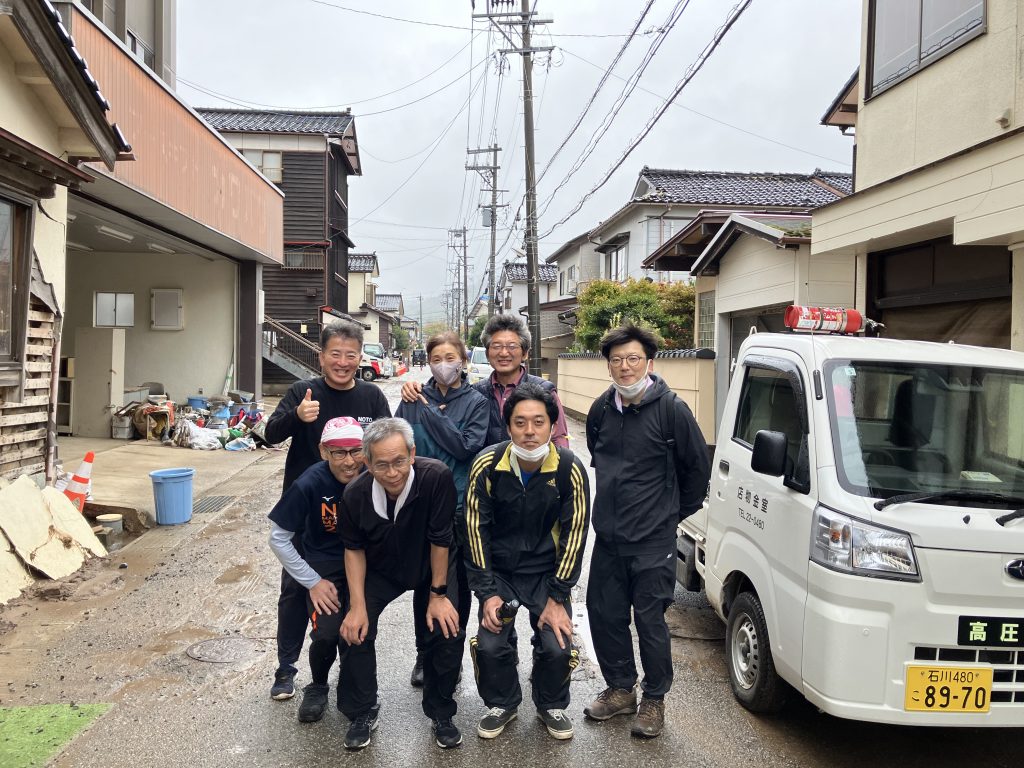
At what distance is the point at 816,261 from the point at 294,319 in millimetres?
23635

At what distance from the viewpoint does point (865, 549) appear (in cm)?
292

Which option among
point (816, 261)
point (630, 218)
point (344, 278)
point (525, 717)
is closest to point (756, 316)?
point (816, 261)

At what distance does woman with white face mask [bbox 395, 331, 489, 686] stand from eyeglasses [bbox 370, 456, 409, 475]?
2.09ft

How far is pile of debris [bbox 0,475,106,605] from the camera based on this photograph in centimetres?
533

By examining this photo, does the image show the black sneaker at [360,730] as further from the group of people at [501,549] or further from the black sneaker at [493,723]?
the black sneaker at [493,723]

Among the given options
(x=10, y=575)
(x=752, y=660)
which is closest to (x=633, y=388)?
(x=752, y=660)

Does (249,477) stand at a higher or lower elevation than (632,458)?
lower

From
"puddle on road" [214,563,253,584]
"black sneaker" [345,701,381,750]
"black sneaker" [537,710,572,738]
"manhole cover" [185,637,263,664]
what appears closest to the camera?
"black sneaker" [345,701,381,750]

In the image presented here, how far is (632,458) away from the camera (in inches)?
143

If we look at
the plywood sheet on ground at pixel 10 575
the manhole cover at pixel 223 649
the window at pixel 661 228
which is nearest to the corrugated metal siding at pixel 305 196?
the window at pixel 661 228

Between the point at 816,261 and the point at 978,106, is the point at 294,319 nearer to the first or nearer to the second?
the point at 816,261

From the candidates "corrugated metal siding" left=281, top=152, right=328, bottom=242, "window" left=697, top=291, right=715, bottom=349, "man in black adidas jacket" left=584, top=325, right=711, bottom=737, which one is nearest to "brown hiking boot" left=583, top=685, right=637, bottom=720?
"man in black adidas jacket" left=584, top=325, right=711, bottom=737

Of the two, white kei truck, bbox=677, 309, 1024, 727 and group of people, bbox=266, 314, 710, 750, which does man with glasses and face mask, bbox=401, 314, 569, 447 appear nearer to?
group of people, bbox=266, 314, 710, 750

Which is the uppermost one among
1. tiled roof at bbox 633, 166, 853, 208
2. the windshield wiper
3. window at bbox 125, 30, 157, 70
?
tiled roof at bbox 633, 166, 853, 208
